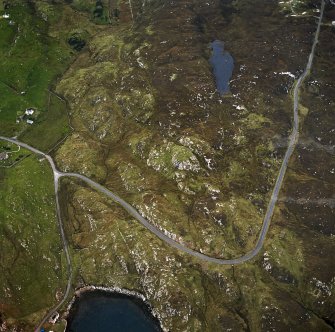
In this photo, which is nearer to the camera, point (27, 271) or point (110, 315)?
point (110, 315)

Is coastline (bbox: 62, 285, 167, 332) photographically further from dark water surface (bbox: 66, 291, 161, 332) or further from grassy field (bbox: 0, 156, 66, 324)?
grassy field (bbox: 0, 156, 66, 324)

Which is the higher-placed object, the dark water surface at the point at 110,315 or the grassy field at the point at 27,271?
the grassy field at the point at 27,271

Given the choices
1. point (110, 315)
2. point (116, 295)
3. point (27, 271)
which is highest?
point (27, 271)

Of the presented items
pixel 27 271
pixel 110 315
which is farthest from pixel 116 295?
pixel 27 271

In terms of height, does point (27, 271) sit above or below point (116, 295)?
above

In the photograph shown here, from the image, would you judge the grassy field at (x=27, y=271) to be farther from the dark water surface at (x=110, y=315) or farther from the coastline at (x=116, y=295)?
the dark water surface at (x=110, y=315)

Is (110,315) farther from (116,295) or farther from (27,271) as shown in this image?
(27,271)

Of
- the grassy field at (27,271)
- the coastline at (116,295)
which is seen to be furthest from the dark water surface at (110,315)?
the grassy field at (27,271)

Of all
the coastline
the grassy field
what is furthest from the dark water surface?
the grassy field

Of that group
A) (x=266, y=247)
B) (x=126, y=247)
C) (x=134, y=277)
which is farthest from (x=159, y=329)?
(x=266, y=247)
